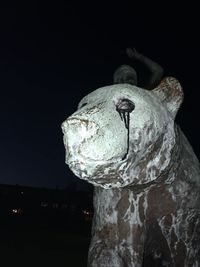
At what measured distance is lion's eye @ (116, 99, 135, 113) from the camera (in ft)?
5.41

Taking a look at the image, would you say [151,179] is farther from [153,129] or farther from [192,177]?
[192,177]

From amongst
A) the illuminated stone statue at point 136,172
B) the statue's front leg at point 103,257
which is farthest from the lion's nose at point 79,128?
the statue's front leg at point 103,257

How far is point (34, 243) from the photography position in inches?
373

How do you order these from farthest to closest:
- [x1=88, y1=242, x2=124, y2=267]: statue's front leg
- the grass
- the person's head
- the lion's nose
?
1. the grass
2. the person's head
3. [x1=88, y1=242, x2=124, y2=267]: statue's front leg
4. the lion's nose

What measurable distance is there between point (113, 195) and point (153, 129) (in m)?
0.58

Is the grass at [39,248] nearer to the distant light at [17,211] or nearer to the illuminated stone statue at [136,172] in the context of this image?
the distant light at [17,211]

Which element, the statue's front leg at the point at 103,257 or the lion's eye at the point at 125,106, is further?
the statue's front leg at the point at 103,257

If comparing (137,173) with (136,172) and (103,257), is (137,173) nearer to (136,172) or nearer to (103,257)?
(136,172)

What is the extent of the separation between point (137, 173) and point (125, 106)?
0.30 m

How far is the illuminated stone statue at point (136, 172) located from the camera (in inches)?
58.0

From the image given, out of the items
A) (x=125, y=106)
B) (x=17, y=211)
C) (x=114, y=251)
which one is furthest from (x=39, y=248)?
(x=125, y=106)

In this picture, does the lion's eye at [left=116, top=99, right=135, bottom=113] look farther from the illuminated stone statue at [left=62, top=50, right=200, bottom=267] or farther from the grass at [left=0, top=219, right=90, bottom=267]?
the grass at [left=0, top=219, right=90, bottom=267]

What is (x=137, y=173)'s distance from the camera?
1761 millimetres

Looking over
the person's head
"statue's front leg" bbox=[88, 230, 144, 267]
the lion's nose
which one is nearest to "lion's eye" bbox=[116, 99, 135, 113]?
the lion's nose
